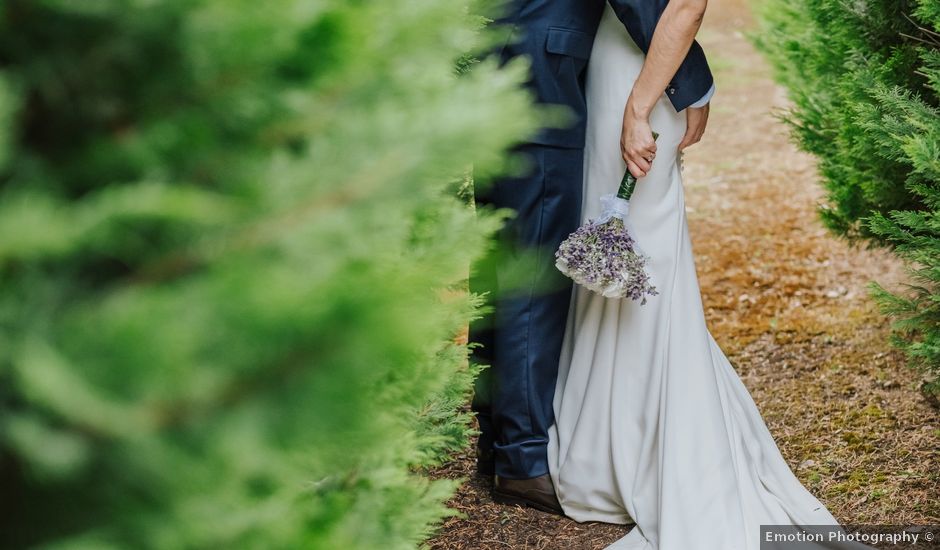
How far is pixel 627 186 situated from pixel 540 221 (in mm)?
304

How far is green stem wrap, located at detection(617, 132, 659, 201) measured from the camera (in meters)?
2.81

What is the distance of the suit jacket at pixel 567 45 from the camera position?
2723 mm

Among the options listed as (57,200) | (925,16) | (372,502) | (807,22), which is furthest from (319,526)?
(807,22)

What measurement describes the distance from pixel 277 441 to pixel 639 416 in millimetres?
2405

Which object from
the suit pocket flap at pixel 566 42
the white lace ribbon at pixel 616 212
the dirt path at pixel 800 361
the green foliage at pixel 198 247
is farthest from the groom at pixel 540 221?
the green foliage at pixel 198 247

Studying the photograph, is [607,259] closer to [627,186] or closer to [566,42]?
[627,186]

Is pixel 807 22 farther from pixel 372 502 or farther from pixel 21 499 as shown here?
pixel 21 499

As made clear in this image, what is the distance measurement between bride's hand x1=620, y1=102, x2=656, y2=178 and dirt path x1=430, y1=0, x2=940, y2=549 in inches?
46.7

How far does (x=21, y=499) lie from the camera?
2.64ft

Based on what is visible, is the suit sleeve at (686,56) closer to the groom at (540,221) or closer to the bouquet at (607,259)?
the groom at (540,221)

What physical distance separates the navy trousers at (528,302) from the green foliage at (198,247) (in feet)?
6.25

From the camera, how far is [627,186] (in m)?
2.81

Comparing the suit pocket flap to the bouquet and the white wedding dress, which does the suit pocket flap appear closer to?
the white wedding dress

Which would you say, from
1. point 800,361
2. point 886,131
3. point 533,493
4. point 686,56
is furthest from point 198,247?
point 800,361
